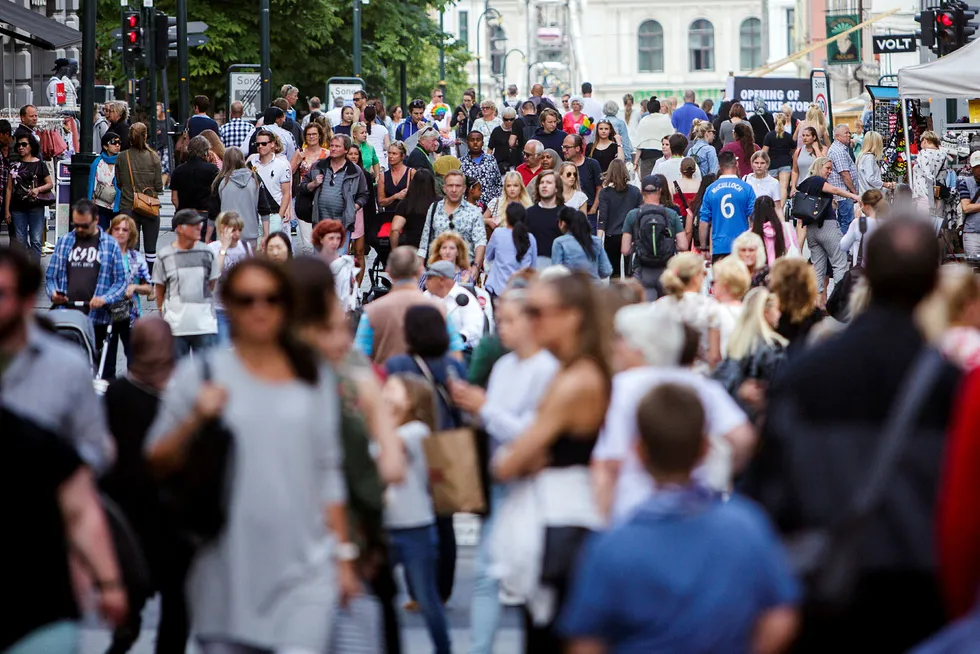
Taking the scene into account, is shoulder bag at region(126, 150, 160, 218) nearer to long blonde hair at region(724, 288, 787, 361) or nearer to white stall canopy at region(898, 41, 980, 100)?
white stall canopy at region(898, 41, 980, 100)

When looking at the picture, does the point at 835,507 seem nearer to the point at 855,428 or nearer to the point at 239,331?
the point at 855,428

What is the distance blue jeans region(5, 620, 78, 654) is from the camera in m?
4.72

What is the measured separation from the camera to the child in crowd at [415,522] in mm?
7168

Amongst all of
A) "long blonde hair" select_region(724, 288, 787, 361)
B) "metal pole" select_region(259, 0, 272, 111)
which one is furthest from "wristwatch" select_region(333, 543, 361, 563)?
"metal pole" select_region(259, 0, 272, 111)

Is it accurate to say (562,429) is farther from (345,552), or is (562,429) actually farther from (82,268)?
(82,268)

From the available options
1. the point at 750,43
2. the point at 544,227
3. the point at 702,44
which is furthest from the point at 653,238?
the point at 702,44

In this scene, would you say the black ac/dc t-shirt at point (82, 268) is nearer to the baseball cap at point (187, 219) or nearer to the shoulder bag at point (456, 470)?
the baseball cap at point (187, 219)

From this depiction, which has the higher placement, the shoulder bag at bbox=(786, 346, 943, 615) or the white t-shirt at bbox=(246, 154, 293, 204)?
the white t-shirt at bbox=(246, 154, 293, 204)

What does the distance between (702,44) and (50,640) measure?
113 meters

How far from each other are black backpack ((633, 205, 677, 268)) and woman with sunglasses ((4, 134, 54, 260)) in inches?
258

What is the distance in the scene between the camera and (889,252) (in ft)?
15.9

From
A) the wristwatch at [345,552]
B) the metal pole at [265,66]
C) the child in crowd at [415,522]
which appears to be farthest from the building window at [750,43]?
the wristwatch at [345,552]

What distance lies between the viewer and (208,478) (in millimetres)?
5016

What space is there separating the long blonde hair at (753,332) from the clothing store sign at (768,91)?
85.5ft
